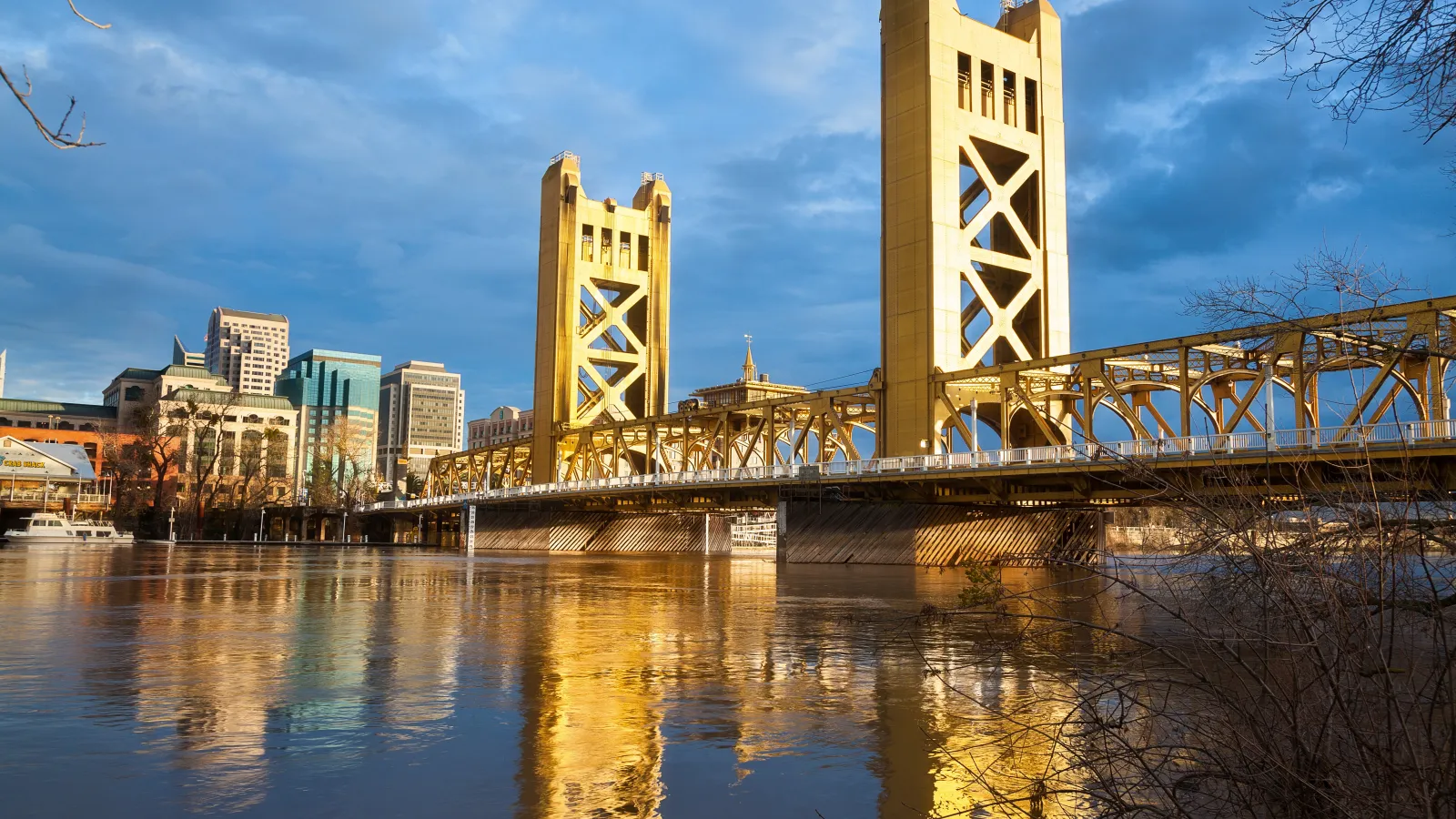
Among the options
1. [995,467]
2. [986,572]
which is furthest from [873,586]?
[986,572]

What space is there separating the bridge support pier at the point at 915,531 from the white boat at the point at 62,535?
44.8 m

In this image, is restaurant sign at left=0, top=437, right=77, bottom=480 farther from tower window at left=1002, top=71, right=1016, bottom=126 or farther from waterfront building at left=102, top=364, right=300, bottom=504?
tower window at left=1002, top=71, right=1016, bottom=126

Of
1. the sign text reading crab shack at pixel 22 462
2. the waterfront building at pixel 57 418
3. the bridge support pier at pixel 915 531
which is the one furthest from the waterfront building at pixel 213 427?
the bridge support pier at pixel 915 531

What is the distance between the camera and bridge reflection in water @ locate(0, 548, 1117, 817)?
288 inches

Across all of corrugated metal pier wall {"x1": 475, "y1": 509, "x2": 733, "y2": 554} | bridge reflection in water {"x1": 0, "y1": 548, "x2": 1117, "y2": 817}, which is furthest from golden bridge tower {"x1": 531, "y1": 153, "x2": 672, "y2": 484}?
bridge reflection in water {"x1": 0, "y1": 548, "x2": 1117, "y2": 817}

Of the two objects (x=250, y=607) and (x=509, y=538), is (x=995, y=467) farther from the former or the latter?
(x=509, y=538)

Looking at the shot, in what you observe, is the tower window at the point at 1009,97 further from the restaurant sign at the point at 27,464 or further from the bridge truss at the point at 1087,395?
the restaurant sign at the point at 27,464

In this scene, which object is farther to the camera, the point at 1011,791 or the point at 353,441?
the point at 353,441

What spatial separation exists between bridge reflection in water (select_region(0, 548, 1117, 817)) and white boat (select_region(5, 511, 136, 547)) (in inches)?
2280

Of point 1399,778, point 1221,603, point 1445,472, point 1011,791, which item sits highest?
point 1445,472

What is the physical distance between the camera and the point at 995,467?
43125 mm

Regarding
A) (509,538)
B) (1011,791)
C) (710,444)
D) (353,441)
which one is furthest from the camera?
(353,441)

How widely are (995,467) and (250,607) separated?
29016mm

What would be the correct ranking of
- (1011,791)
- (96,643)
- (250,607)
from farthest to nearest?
1. (250,607)
2. (96,643)
3. (1011,791)
